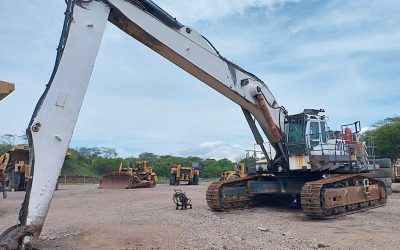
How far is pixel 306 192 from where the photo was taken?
36.4ft

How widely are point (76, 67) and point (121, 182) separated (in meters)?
25.7

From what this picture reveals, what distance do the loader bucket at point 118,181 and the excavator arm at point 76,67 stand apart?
22066 millimetres

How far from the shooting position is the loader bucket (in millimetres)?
31828

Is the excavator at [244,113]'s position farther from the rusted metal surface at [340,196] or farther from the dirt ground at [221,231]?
the dirt ground at [221,231]

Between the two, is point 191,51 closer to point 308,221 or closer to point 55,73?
point 55,73

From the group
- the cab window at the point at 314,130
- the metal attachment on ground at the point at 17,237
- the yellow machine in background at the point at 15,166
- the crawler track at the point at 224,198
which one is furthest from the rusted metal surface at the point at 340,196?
the yellow machine in background at the point at 15,166

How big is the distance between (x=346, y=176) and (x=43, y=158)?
30.5 ft

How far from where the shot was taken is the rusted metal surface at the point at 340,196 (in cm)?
1093

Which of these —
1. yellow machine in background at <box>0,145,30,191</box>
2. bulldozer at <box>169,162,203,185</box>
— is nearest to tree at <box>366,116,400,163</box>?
bulldozer at <box>169,162,203,185</box>

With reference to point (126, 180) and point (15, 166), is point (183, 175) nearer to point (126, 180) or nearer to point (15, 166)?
point (126, 180)

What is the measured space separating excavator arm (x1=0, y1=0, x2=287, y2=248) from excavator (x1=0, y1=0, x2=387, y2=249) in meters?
0.02

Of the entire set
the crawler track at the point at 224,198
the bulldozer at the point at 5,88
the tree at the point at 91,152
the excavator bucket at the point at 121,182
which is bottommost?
the crawler track at the point at 224,198

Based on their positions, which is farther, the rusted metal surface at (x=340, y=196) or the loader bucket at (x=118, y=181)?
the loader bucket at (x=118, y=181)

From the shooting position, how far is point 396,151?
35594mm
